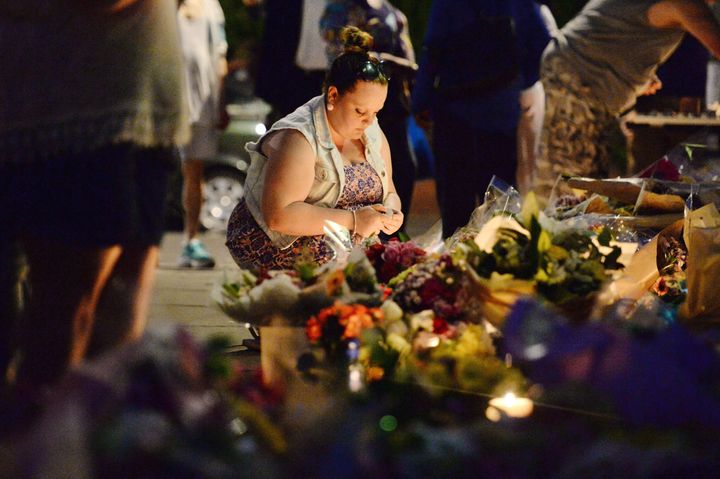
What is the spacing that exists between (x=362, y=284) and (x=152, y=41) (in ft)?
3.42

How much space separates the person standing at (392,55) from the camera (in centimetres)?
569

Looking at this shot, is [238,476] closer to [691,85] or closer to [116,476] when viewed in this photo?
[116,476]

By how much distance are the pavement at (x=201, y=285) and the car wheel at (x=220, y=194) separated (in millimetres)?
266

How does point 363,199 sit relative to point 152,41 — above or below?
below

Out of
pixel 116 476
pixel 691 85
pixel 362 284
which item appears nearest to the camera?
pixel 116 476

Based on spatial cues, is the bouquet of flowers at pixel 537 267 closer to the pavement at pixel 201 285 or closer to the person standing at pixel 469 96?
the pavement at pixel 201 285

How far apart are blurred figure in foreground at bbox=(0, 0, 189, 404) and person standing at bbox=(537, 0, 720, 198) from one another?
3.55 meters

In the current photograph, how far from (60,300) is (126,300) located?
0.12 m

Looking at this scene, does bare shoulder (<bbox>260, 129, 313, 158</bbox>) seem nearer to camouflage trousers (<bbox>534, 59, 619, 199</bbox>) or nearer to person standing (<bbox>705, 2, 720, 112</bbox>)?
camouflage trousers (<bbox>534, 59, 619, 199</bbox>)

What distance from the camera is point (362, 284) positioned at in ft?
10.7

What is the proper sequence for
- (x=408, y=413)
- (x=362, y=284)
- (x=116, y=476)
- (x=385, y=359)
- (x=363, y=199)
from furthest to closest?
(x=363, y=199) < (x=362, y=284) < (x=385, y=359) < (x=408, y=413) < (x=116, y=476)

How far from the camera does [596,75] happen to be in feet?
19.1

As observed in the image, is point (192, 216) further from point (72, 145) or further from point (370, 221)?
point (72, 145)

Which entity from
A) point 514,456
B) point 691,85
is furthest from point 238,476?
point 691,85
